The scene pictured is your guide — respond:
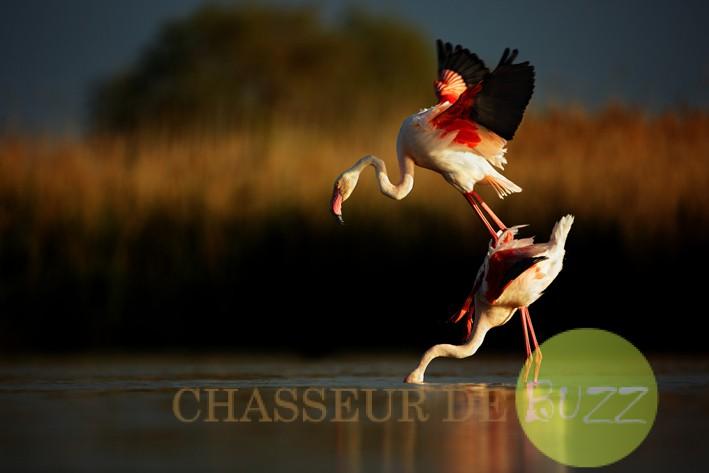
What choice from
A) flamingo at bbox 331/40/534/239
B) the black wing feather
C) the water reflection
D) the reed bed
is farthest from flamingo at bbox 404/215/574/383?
the reed bed

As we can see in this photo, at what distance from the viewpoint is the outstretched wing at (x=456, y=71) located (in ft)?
30.3

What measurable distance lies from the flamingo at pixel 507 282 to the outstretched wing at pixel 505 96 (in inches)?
29.0

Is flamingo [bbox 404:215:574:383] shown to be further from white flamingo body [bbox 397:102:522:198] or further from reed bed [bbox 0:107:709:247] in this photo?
reed bed [bbox 0:107:709:247]

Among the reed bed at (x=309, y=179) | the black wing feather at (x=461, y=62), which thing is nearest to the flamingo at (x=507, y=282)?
the black wing feather at (x=461, y=62)

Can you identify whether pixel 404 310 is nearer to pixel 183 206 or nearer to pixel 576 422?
pixel 183 206

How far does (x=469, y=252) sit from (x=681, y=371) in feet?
11.1

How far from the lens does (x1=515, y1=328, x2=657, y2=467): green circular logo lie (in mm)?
6234

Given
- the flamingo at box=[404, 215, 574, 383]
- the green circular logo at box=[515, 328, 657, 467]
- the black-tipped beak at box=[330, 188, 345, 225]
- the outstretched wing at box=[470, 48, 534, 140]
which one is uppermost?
the outstretched wing at box=[470, 48, 534, 140]

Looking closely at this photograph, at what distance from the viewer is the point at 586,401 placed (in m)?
→ 7.45

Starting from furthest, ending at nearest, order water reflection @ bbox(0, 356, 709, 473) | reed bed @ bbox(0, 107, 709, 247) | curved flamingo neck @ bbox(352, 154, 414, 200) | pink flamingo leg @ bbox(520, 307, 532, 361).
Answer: reed bed @ bbox(0, 107, 709, 247) < curved flamingo neck @ bbox(352, 154, 414, 200) < pink flamingo leg @ bbox(520, 307, 532, 361) < water reflection @ bbox(0, 356, 709, 473)

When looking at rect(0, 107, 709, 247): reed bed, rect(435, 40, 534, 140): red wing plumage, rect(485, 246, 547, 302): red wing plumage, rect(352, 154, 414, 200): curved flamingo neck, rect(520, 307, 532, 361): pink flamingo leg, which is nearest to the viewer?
rect(485, 246, 547, 302): red wing plumage

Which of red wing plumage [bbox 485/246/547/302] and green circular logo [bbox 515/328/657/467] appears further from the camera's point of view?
red wing plumage [bbox 485/246/547/302]

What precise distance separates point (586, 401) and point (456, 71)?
2.75m

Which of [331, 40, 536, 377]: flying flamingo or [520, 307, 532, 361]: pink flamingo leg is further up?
[331, 40, 536, 377]: flying flamingo
